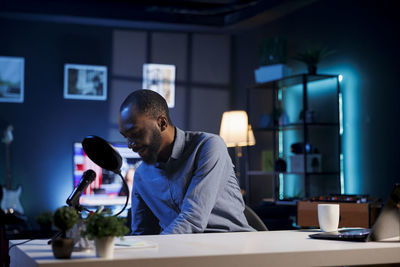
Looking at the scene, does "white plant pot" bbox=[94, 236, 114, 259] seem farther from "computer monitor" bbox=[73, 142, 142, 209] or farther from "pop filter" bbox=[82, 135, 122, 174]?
"computer monitor" bbox=[73, 142, 142, 209]

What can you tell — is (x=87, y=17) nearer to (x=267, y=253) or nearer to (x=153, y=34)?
(x=153, y=34)

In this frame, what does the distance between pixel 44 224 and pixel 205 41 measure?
11.5ft

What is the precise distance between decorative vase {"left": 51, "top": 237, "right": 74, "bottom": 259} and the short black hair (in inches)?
36.0

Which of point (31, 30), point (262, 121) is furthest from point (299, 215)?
point (31, 30)

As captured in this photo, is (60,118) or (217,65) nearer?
(60,118)

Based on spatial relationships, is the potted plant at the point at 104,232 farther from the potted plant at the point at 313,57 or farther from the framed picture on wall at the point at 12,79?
the framed picture on wall at the point at 12,79

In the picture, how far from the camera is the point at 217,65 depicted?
8133 millimetres

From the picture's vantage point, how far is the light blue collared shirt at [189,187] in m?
2.39

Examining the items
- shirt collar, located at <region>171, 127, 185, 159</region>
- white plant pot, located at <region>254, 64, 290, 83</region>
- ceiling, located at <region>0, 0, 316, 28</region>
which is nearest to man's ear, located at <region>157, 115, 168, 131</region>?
shirt collar, located at <region>171, 127, 185, 159</region>

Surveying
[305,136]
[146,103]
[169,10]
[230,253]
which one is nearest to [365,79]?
[305,136]

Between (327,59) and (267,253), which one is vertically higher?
(327,59)

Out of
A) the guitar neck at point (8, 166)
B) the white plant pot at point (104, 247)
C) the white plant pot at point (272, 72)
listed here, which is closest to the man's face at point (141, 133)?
the white plant pot at point (104, 247)

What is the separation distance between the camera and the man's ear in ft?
7.87

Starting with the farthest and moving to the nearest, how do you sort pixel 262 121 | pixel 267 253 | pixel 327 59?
pixel 262 121
pixel 327 59
pixel 267 253
